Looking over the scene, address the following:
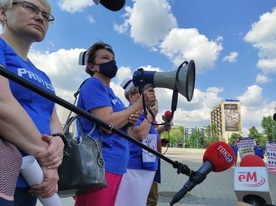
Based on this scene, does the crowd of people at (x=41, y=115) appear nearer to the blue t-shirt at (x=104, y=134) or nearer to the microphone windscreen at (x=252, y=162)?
the blue t-shirt at (x=104, y=134)

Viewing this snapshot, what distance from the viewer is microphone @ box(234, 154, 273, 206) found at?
1.62 meters

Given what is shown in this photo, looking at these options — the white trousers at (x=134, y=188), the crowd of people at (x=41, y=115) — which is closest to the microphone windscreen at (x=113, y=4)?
the crowd of people at (x=41, y=115)

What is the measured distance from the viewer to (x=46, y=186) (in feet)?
3.84

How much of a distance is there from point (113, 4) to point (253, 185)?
1283 mm

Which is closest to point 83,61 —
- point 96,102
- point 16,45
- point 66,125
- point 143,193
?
point 96,102

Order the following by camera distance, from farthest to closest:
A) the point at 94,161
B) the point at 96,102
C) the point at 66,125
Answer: the point at 96,102 → the point at 66,125 → the point at 94,161

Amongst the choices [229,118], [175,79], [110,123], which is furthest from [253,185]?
[229,118]

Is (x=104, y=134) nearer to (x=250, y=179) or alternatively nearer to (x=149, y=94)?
(x=149, y=94)

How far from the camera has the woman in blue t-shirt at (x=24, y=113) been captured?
3.62ft

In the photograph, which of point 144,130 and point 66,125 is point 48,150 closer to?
point 66,125

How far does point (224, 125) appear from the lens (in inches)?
4316

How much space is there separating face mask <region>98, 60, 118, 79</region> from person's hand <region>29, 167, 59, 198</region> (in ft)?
3.76

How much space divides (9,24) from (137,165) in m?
1.72

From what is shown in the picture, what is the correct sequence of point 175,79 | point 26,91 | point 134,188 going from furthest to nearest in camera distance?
point 134,188 < point 175,79 < point 26,91
